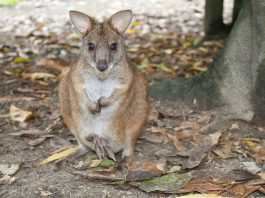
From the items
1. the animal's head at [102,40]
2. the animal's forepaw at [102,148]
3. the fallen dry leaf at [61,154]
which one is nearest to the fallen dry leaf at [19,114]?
the fallen dry leaf at [61,154]

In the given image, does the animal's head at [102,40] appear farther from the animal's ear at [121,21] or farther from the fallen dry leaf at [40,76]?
the fallen dry leaf at [40,76]

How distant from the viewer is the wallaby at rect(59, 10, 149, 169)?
3828 millimetres

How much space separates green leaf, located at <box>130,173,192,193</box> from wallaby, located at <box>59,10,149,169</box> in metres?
0.29

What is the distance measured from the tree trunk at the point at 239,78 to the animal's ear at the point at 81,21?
1453 millimetres

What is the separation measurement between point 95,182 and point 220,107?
175cm

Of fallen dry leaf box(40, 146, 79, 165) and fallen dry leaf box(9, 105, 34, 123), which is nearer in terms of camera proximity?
fallen dry leaf box(40, 146, 79, 165)

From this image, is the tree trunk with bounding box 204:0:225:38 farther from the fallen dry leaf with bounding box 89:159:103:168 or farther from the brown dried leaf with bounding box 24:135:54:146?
the fallen dry leaf with bounding box 89:159:103:168

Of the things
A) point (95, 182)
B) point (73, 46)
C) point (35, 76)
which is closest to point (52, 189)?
point (95, 182)

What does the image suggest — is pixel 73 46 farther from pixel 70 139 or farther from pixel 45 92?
pixel 70 139

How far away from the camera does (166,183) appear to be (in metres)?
3.59

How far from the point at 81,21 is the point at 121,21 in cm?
31

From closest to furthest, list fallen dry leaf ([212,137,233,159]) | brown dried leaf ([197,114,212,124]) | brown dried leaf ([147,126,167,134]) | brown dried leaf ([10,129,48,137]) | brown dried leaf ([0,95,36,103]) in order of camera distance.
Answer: fallen dry leaf ([212,137,233,159])
brown dried leaf ([10,129,48,137])
brown dried leaf ([147,126,167,134])
brown dried leaf ([197,114,212,124])
brown dried leaf ([0,95,36,103])

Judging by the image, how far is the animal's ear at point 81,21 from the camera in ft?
Result: 12.6

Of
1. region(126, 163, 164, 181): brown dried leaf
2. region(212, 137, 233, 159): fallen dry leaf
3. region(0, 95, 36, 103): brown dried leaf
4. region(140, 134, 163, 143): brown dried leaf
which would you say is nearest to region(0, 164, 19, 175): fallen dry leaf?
region(126, 163, 164, 181): brown dried leaf
